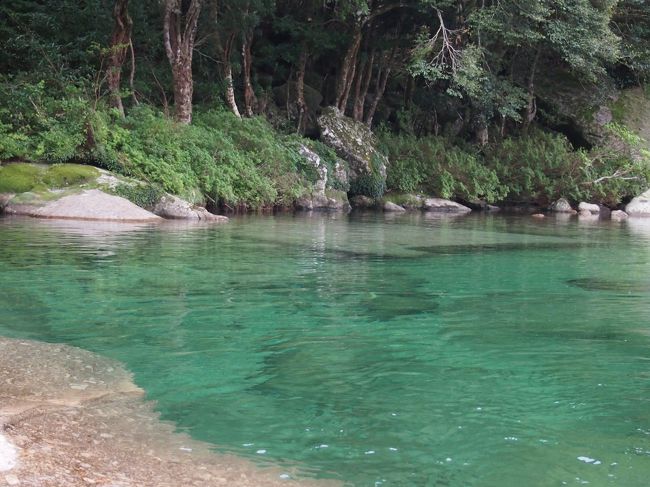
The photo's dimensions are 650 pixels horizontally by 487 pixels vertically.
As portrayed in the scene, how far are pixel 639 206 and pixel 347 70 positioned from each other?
41.5 feet

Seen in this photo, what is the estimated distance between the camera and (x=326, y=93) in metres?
31.0

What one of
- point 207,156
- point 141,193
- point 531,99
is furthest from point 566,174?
point 141,193

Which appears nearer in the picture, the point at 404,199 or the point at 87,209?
the point at 87,209

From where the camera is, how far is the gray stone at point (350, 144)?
1021 inches

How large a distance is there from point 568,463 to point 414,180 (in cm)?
2461

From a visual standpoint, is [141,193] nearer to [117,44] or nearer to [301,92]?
[117,44]

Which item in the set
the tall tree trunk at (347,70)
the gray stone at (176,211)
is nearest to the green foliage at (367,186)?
the tall tree trunk at (347,70)

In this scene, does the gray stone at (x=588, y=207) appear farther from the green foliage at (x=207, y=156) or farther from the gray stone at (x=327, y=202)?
the green foliage at (x=207, y=156)

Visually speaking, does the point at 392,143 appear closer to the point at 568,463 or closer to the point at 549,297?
the point at 549,297

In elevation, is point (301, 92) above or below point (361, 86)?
below

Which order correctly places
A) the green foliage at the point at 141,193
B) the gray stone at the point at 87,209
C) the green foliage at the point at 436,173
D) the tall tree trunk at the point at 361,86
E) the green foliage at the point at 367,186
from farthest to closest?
1. the tall tree trunk at the point at 361,86
2. the green foliage at the point at 436,173
3. the green foliage at the point at 367,186
4. the green foliage at the point at 141,193
5. the gray stone at the point at 87,209

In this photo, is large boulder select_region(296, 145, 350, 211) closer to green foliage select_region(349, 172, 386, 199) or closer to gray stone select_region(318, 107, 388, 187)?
gray stone select_region(318, 107, 388, 187)

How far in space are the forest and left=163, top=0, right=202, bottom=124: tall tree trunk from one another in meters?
0.06

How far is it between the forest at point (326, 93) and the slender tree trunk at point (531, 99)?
0.32 ft
